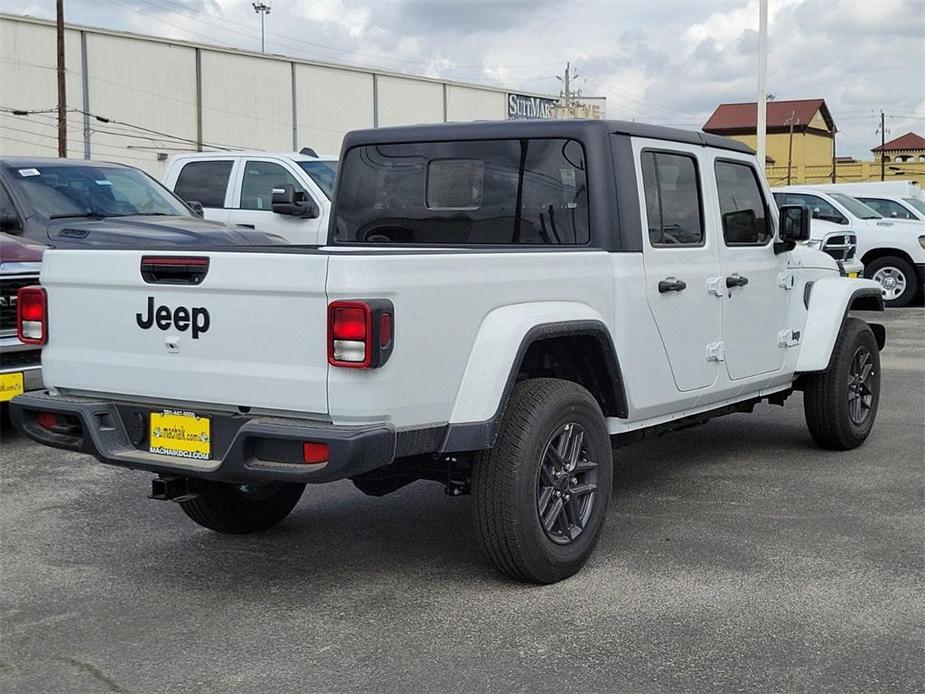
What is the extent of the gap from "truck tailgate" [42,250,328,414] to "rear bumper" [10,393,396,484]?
0.28ft

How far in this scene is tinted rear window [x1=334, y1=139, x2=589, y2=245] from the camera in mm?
5605

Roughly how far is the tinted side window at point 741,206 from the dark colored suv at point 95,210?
3.74 meters

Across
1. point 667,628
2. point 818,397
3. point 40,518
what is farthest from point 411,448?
point 818,397

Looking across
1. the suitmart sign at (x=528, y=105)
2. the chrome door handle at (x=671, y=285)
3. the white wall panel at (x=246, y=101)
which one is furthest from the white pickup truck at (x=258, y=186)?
the suitmart sign at (x=528, y=105)

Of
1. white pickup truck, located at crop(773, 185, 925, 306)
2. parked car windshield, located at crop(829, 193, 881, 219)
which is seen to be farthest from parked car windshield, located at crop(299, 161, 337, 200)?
parked car windshield, located at crop(829, 193, 881, 219)

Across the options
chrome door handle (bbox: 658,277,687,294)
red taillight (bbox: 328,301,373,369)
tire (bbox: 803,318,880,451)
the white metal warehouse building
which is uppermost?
the white metal warehouse building

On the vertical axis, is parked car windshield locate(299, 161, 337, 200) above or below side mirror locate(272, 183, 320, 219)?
above

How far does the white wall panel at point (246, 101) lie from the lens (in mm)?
54219

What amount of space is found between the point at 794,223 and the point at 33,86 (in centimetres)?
4585

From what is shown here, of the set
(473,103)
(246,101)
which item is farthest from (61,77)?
(473,103)

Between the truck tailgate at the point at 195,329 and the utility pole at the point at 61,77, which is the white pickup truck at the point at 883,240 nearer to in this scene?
the truck tailgate at the point at 195,329

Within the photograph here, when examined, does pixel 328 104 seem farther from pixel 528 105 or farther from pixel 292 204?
pixel 292 204

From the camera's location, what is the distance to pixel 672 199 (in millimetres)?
5926

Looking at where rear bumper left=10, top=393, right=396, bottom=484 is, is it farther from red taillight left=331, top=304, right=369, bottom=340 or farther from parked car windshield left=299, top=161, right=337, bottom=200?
parked car windshield left=299, top=161, right=337, bottom=200
